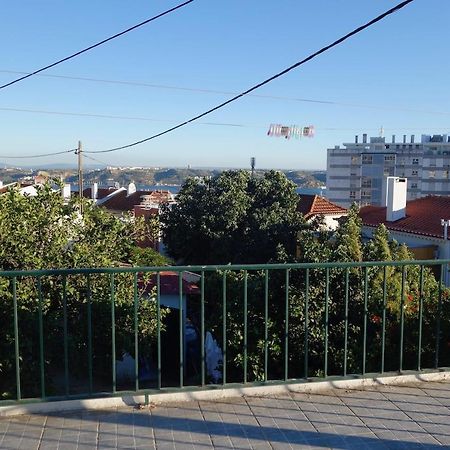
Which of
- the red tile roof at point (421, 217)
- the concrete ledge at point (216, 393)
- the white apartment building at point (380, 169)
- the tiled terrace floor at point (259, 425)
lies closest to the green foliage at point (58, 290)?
the concrete ledge at point (216, 393)

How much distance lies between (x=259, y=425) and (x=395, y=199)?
2523 cm

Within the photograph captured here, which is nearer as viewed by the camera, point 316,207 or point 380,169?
point 316,207

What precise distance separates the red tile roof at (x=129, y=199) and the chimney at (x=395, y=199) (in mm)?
20726

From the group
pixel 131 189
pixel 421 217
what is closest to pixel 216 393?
pixel 421 217

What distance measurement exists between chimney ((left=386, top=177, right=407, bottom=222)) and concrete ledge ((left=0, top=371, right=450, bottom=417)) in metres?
23.8

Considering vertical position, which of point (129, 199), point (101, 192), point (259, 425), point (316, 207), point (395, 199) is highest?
point (395, 199)

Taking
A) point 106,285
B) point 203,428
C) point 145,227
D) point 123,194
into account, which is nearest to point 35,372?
point 106,285

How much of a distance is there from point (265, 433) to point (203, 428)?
383mm

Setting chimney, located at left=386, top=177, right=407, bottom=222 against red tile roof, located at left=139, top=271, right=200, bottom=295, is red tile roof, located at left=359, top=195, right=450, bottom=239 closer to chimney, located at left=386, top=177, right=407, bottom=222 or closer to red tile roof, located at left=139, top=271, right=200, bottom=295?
chimney, located at left=386, top=177, right=407, bottom=222

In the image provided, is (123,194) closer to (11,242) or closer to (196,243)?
(196,243)

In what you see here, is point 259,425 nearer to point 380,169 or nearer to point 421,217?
point 421,217

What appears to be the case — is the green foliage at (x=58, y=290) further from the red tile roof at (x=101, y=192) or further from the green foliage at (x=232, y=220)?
the red tile roof at (x=101, y=192)

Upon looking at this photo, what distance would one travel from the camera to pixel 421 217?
2625cm

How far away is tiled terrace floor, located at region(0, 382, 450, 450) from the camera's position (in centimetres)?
313
